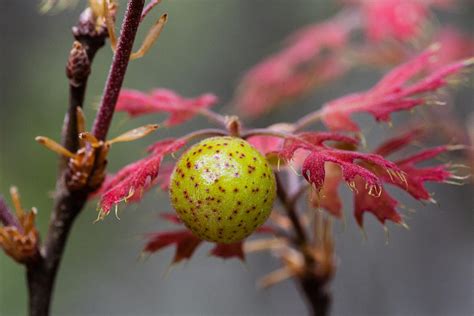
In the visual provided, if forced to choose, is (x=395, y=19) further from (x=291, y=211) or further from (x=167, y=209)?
(x=167, y=209)

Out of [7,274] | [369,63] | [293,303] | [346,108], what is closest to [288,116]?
[293,303]

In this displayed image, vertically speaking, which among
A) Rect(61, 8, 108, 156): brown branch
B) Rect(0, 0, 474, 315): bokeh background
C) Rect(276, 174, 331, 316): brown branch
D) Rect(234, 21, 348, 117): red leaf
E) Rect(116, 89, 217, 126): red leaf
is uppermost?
Rect(61, 8, 108, 156): brown branch

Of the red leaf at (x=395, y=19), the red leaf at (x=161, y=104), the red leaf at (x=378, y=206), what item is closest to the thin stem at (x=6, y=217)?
the red leaf at (x=161, y=104)

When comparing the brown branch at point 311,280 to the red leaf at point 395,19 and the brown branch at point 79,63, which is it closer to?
the brown branch at point 79,63

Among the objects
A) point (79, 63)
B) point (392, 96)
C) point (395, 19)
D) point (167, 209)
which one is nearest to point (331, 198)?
point (392, 96)

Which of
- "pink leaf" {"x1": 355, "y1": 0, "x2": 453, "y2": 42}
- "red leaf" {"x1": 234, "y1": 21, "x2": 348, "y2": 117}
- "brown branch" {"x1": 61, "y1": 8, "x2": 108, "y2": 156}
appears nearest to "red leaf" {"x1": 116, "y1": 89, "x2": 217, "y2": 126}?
"brown branch" {"x1": 61, "y1": 8, "x2": 108, "y2": 156}

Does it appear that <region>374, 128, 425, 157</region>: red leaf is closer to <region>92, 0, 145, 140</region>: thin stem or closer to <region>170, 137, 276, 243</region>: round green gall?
<region>170, 137, 276, 243</region>: round green gall
